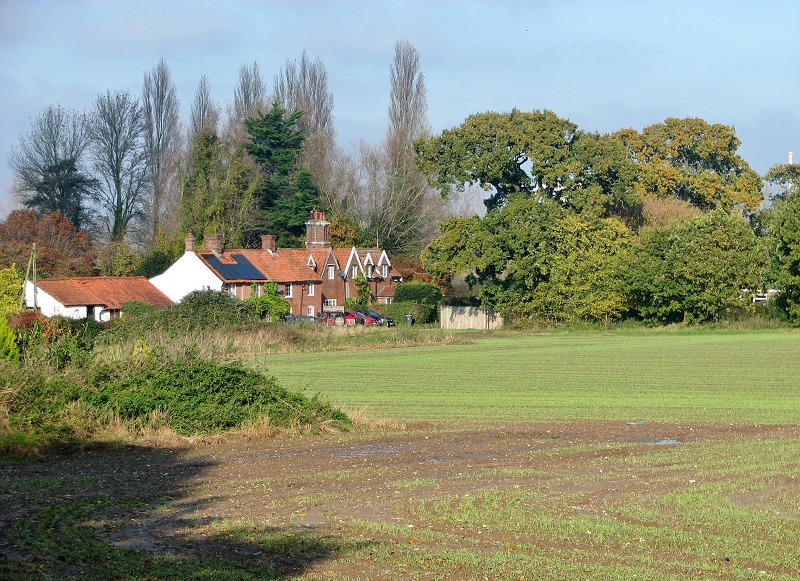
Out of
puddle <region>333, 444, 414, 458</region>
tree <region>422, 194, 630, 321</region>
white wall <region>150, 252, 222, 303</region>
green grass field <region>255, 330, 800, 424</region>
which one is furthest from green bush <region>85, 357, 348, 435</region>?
white wall <region>150, 252, 222, 303</region>

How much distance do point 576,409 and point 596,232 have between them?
148ft

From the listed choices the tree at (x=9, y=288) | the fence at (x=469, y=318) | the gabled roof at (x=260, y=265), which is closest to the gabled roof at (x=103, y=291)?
the tree at (x=9, y=288)

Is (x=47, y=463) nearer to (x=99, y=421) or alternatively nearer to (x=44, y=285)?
(x=99, y=421)

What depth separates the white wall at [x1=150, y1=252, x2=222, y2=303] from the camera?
7738 cm

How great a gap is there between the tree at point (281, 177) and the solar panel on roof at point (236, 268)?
540 inches

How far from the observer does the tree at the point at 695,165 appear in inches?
3501

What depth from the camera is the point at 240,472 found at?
1662 cm

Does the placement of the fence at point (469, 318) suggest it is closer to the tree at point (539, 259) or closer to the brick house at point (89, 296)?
the tree at point (539, 259)

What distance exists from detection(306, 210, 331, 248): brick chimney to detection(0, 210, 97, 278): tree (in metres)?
18.8

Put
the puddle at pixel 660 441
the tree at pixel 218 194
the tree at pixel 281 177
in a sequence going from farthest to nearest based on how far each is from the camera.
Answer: the tree at pixel 281 177 → the tree at pixel 218 194 → the puddle at pixel 660 441

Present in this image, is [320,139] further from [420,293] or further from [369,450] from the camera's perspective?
[369,450]

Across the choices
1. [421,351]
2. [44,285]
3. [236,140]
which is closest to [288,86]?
[236,140]

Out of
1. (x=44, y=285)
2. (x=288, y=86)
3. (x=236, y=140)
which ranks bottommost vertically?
(x=44, y=285)

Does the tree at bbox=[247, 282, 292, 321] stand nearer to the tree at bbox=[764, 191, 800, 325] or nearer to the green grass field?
the green grass field
